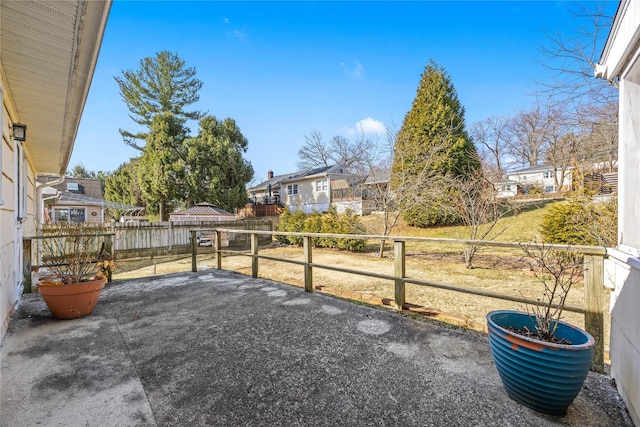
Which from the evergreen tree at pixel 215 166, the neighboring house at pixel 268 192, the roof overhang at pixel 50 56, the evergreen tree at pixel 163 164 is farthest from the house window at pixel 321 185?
the roof overhang at pixel 50 56

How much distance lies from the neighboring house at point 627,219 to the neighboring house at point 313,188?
66.0 ft

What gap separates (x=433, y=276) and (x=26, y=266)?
23.9 ft

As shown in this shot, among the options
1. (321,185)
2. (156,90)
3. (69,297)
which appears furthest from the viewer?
(321,185)

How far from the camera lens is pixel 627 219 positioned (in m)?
1.93

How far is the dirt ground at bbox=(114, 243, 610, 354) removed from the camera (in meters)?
4.71

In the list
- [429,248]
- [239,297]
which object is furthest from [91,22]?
[429,248]

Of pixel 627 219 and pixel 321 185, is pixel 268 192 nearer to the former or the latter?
pixel 321 185

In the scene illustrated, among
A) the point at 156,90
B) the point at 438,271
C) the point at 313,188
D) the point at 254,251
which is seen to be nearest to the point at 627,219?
the point at 254,251

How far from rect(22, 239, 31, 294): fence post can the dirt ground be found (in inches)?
112

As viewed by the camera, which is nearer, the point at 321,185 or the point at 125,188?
the point at 321,185

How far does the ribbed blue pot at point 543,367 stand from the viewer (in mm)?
1495

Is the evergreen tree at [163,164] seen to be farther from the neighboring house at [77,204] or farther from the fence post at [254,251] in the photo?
the fence post at [254,251]

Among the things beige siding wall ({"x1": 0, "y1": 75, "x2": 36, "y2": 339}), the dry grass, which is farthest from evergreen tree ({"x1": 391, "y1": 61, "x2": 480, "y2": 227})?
beige siding wall ({"x1": 0, "y1": 75, "x2": 36, "y2": 339})

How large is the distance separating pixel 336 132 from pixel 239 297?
26124 mm
